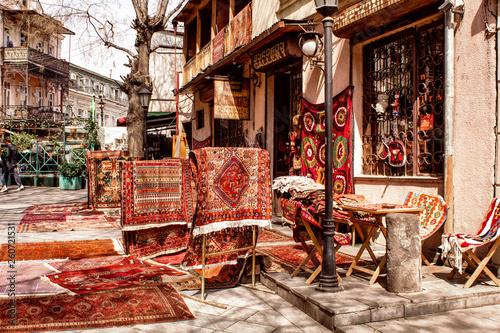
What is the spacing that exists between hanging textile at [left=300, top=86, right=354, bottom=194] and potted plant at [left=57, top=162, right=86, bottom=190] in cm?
1251

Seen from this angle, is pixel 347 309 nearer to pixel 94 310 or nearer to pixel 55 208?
pixel 94 310

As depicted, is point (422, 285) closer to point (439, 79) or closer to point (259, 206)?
point (259, 206)

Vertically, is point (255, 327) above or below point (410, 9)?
below

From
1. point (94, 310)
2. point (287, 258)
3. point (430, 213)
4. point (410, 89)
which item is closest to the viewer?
point (94, 310)

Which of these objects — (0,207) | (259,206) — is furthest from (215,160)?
(0,207)

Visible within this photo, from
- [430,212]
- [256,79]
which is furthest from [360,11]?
[256,79]

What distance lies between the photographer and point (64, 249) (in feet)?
22.1

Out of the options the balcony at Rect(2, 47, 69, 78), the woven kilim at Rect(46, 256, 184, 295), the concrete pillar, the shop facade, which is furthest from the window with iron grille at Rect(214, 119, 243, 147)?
the balcony at Rect(2, 47, 69, 78)

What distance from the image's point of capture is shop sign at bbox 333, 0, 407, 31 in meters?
6.16

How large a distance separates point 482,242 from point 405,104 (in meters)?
2.75

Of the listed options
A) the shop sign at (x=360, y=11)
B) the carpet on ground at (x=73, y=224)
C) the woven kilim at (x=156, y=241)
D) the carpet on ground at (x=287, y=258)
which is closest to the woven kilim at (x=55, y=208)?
the carpet on ground at (x=73, y=224)

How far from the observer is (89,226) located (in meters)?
9.25

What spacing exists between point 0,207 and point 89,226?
4.51 meters

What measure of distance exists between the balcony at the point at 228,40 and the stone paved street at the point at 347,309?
8692 millimetres
